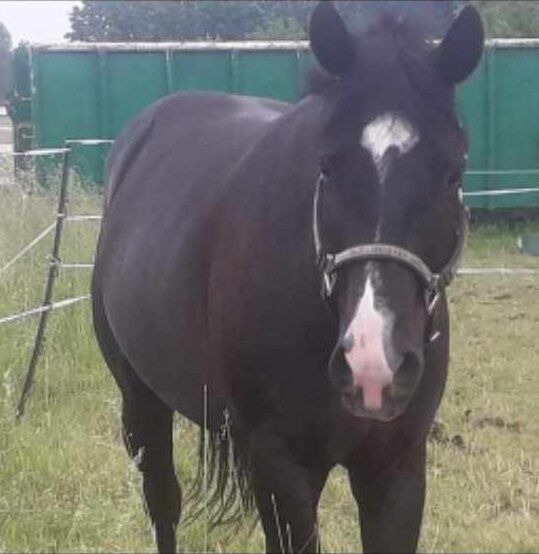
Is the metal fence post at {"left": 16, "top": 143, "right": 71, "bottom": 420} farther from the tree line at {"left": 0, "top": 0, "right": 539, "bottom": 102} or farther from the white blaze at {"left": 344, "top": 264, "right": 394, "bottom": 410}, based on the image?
the tree line at {"left": 0, "top": 0, "right": 539, "bottom": 102}

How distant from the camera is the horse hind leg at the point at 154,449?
3.82 meters

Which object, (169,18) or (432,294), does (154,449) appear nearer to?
(432,294)

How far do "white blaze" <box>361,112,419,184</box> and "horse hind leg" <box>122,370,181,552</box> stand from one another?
5.88 feet

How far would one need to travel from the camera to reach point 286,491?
265 centimetres

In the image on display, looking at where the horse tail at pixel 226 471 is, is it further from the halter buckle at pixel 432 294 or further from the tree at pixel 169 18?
the tree at pixel 169 18

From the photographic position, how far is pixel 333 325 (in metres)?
2.52

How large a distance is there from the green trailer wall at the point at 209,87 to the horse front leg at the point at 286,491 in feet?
34.1

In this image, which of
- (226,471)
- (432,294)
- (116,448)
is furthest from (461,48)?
(116,448)

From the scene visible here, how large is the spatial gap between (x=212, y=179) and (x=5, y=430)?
1.99 metres

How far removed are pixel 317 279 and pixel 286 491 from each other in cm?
50

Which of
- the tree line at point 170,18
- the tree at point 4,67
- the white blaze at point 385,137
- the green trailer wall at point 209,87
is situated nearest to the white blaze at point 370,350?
the white blaze at point 385,137

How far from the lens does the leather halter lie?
219 centimetres

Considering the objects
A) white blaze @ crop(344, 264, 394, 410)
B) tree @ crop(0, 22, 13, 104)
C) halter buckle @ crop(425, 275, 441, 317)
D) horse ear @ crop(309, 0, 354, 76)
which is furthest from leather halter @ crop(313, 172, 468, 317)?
tree @ crop(0, 22, 13, 104)

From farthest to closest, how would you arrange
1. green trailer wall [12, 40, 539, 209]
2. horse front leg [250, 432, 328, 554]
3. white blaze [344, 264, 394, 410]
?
green trailer wall [12, 40, 539, 209]
horse front leg [250, 432, 328, 554]
white blaze [344, 264, 394, 410]
